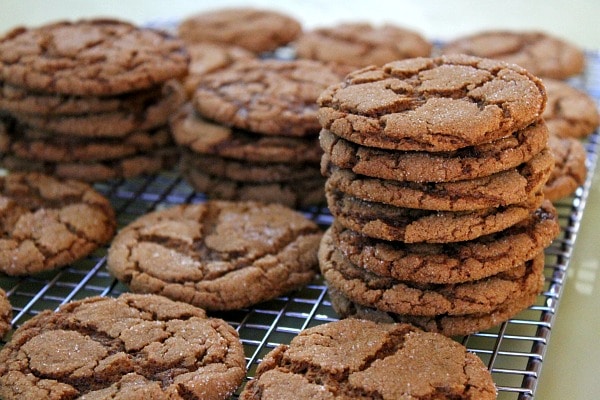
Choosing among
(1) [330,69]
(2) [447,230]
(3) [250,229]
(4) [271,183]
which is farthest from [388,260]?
(1) [330,69]

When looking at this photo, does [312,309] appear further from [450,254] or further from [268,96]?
[268,96]

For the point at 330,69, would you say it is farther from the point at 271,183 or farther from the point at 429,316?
the point at 429,316

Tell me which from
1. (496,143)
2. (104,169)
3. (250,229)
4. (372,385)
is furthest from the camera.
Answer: (104,169)

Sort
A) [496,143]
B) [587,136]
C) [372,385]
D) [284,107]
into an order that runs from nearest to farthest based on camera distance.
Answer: [372,385], [496,143], [284,107], [587,136]

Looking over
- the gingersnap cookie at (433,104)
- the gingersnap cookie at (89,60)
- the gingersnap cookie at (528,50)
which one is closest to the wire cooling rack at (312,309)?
the gingersnap cookie at (89,60)

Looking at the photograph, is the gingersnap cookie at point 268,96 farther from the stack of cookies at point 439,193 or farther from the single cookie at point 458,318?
the single cookie at point 458,318

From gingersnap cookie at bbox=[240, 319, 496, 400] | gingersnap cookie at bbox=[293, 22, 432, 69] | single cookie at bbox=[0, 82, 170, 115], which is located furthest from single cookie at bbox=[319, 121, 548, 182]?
gingersnap cookie at bbox=[293, 22, 432, 69]
